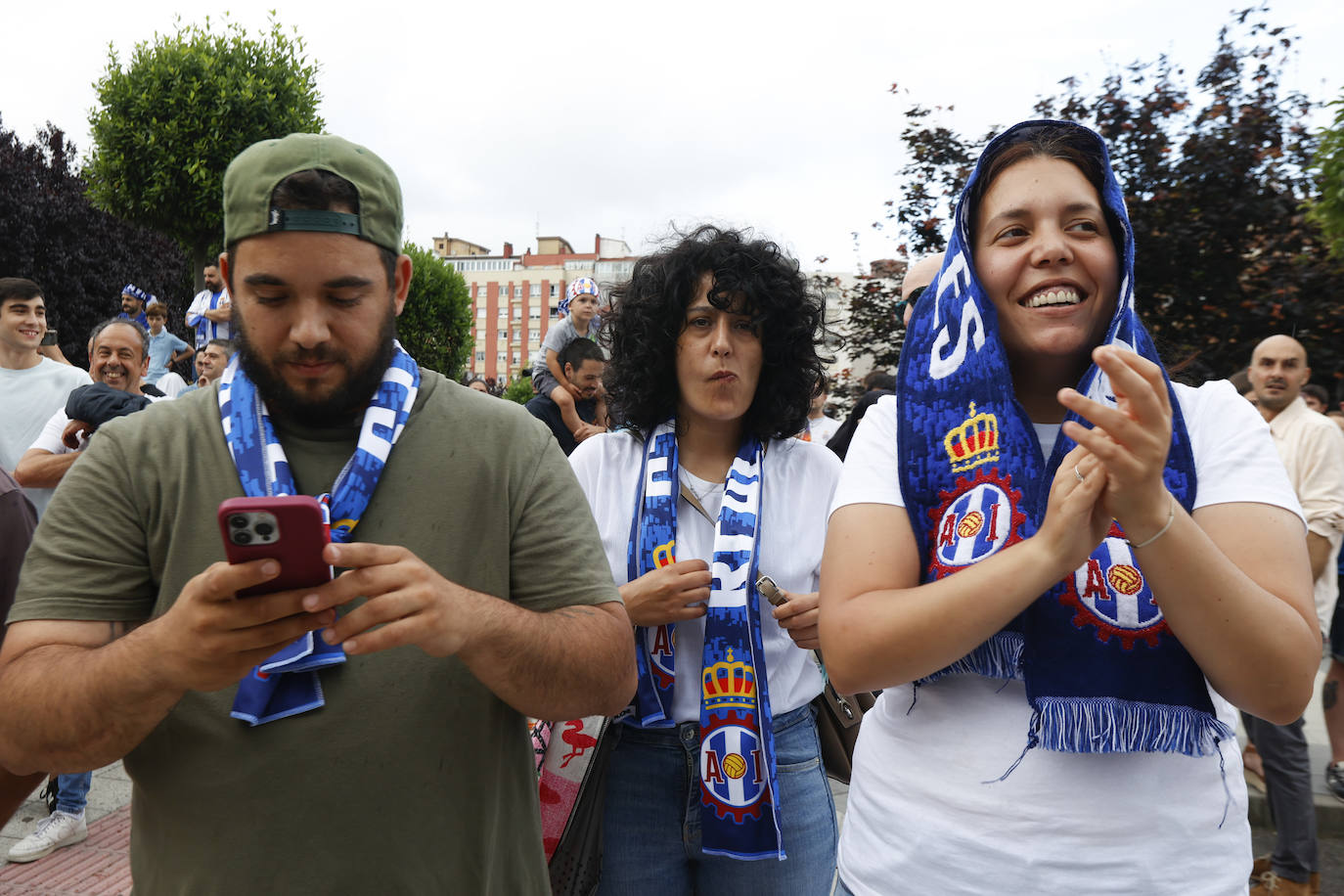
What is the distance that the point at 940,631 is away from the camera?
1394mm

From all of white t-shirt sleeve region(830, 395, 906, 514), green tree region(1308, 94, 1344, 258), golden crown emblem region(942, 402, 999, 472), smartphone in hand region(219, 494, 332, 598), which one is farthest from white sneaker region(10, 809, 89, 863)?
→ green tree region(1308, 94, 1344, 258)

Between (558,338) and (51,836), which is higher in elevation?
(558,338)

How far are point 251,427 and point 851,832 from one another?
126 centimetres

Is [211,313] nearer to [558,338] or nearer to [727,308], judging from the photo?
[558,338]

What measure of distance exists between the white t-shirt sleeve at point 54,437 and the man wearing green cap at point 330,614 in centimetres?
391

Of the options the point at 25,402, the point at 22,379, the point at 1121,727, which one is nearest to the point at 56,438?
the point at 25,402

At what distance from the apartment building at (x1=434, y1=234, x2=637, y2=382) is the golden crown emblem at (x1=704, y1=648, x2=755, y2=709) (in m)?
102

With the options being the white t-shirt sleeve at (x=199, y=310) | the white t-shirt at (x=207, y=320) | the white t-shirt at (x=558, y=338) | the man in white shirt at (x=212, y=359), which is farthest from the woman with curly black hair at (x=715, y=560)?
the white t-shirt sleeve at (x=199, y=310)

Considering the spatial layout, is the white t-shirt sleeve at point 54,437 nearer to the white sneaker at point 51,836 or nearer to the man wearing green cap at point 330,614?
the white sneaker at point 51,836

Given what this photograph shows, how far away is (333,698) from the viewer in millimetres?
1551

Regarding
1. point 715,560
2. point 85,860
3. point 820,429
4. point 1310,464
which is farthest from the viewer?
point 820,429

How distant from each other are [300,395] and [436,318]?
40189 mm

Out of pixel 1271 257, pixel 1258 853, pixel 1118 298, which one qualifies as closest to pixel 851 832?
pixel 1118 298

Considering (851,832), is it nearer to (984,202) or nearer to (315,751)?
(315,751)
